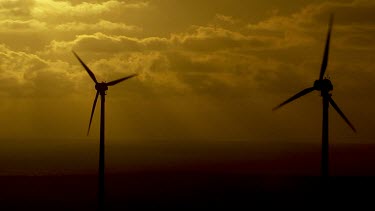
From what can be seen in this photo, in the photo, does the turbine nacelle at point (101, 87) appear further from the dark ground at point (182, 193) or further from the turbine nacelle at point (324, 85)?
the dark ground at point (182, 193)

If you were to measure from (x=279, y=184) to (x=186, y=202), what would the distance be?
49.2 metres

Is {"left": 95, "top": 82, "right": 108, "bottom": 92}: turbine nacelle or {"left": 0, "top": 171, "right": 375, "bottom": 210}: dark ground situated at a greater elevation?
{"left": 95, "top": 82, "right": 108, "bottom": 92}: turbine nacelle

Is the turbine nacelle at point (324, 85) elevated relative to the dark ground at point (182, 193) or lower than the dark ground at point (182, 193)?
elevated

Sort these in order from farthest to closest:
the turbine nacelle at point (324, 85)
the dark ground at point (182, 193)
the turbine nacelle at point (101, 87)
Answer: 1. the dark ground at point (182, 193)
2. the turbine nacelle at point (101, 87)
3. the turbine nacelle at point (324, 85)

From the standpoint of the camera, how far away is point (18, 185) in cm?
15250

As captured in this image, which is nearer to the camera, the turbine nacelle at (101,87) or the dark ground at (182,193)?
the turbine nacelle at (101,87)

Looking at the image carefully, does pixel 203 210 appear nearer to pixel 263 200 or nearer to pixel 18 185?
pixel 263 200

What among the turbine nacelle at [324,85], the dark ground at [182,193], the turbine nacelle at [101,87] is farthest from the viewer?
the dark ground at [182,193]

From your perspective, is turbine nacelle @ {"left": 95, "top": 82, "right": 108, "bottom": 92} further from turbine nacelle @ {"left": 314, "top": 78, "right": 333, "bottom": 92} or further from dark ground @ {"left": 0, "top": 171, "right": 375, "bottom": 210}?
dark ground @ {"left": 0, "top": 171, "right": 375, "bottom": 210}

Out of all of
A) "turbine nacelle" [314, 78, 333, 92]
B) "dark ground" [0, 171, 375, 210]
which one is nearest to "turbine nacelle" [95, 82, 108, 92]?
"turbine nacelle" [314, 78, 333, 92]

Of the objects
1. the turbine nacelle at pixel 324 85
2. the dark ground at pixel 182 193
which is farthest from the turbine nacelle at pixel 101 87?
the dark ground at pixel 182 193

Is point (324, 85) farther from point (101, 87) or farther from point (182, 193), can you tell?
point (182, 193)

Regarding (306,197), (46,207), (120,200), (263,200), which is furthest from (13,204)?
(306,197)

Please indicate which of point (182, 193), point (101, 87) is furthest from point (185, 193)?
point (101, 87)
